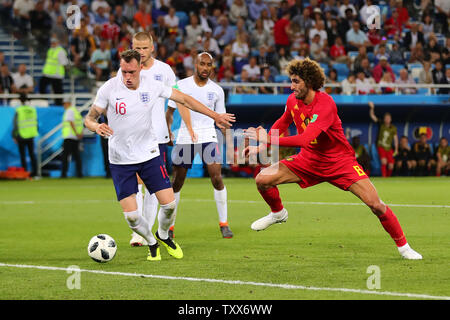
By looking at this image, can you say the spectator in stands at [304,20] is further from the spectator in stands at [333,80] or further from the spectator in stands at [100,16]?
the spectator in stands at [100,16]

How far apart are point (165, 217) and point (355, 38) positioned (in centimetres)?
1938

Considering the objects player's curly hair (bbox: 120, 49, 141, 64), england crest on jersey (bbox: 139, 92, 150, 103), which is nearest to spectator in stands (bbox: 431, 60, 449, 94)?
england crest on jersey (bbox: 139, 92, 150, 103)

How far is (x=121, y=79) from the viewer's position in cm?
856

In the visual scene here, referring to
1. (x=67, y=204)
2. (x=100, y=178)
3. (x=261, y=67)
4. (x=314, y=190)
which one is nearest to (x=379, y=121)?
(x=261, y=67)

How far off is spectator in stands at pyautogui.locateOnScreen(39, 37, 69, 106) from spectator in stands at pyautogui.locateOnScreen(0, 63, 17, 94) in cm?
99

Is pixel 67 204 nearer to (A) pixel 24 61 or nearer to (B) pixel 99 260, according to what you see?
(B) pixel 99 260

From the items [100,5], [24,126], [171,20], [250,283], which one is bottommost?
[24,126]

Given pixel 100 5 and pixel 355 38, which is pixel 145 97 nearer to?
pixel 100 5

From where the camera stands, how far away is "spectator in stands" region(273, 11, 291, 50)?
85.4ft

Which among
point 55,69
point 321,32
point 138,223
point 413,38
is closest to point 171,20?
point 55,69

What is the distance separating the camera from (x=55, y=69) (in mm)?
23812

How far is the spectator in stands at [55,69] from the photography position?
23.5 meters

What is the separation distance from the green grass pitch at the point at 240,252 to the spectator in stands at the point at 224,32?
10.4 metres

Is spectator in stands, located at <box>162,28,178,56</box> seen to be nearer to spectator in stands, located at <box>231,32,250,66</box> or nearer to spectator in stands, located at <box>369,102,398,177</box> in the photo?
spectator in stands, located at <box>231,32,250,66</box>
